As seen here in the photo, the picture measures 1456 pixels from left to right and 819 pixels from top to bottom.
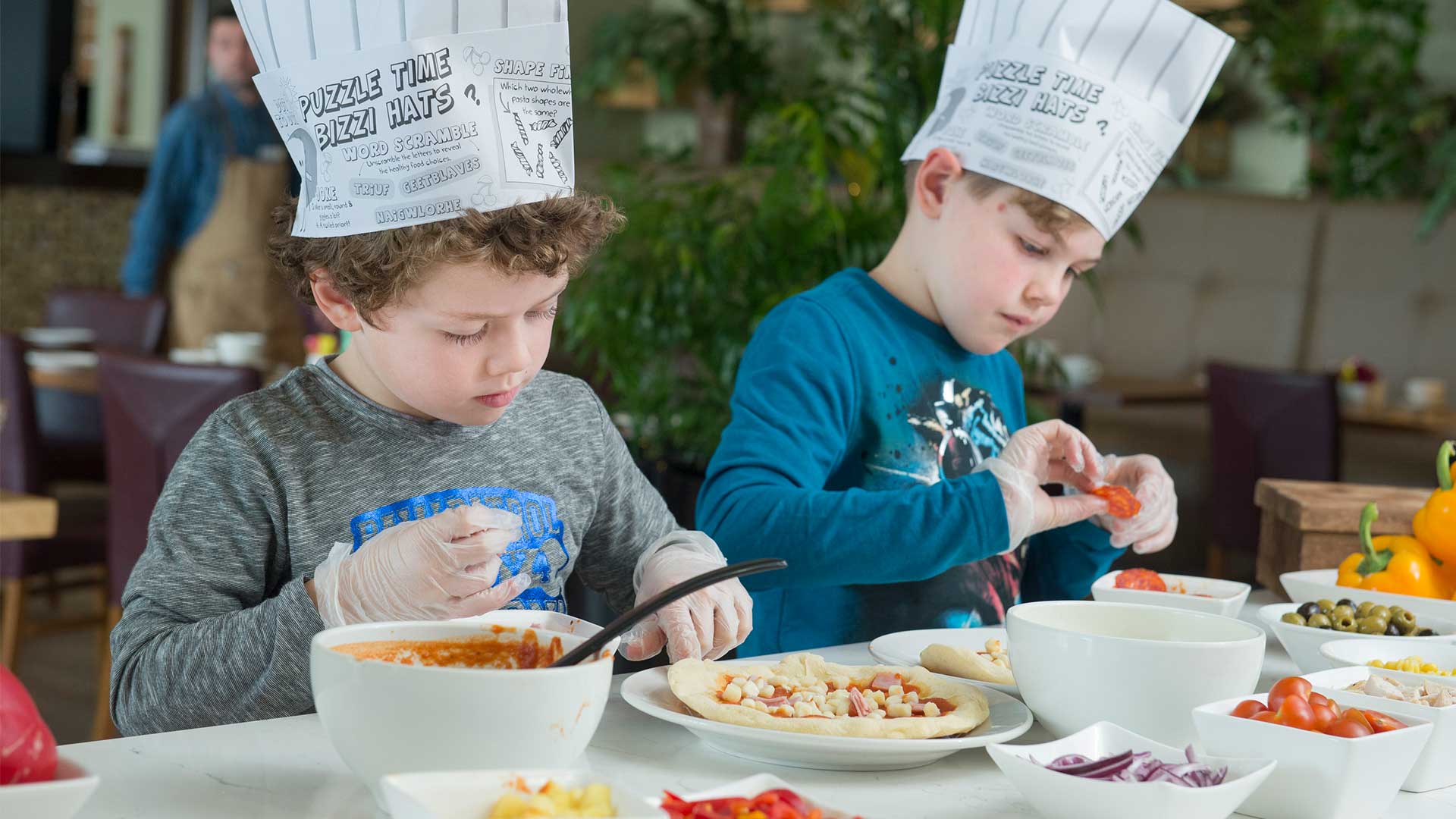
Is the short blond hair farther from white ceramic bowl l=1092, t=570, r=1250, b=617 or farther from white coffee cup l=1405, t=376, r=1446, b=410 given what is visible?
white coffee cup l=1405, t=376, r=1446, b=410

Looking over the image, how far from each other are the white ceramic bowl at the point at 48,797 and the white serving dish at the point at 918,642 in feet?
2.17

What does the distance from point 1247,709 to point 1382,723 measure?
3.1 inches

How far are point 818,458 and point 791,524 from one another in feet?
0.41

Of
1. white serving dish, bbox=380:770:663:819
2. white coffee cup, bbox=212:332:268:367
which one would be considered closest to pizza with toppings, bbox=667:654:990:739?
white serving dish, bbox=380:770:663:819

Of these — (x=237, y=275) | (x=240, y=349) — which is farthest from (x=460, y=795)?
(x=237, y=275)

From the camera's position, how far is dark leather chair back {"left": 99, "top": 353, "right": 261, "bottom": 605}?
8.48 ft

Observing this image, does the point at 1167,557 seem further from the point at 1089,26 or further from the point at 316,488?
the point at 316,488

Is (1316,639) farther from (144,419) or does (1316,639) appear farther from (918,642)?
(144,419)

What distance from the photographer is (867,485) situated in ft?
5.01

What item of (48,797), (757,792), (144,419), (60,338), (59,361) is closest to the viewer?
(48,797)

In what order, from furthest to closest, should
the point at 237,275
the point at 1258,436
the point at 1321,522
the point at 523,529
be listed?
the point at 237,275 → the point at 1258,436 → the point at 1321,522 → the point at 523,529

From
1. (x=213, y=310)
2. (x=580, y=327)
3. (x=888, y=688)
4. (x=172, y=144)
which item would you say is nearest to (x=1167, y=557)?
(x=580, y=327)

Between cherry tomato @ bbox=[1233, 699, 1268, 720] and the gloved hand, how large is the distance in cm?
38

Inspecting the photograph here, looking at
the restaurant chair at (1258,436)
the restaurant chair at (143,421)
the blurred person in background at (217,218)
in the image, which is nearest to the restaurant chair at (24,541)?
the restaurant chair at (143,421)
